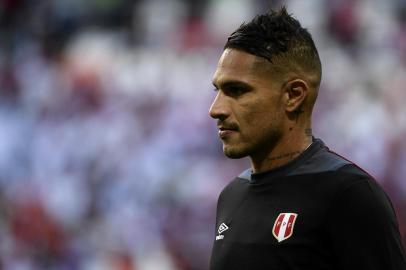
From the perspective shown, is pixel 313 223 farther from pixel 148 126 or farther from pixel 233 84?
pixel 148 126

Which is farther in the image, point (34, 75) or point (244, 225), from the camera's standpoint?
point (34, 75)

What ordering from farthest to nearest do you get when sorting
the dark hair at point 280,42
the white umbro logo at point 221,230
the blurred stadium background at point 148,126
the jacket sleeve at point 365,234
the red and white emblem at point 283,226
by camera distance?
the blurred stadium background at point 148,126 < the white umbro logo at point 221,230 < the dark hair at point 280,42 < the red and white emblem at point 283,226 < the jacket sleeve at point 365,234

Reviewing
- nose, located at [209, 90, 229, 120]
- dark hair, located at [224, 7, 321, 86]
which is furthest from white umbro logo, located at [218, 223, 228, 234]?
dark hair, located at [224, 7, 321, 86]

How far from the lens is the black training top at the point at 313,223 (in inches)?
76.3

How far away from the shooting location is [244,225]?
2.20m

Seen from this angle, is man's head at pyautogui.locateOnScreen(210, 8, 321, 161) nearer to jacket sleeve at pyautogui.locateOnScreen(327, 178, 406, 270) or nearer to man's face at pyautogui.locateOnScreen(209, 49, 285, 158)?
man's face at pyautogui.locateOnScreen(209, 49, 285, 158)

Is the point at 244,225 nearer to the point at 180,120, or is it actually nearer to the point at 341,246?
the point at 341,246

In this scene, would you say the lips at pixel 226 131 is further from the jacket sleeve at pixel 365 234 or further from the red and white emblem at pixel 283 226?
the jacket sleeve at pixel 365 234

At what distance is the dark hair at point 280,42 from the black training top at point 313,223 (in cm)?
22

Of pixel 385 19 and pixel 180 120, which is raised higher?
pixel 385 19

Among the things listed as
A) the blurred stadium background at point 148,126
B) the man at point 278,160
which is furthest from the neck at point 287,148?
the blurred stadium background at point 148,126

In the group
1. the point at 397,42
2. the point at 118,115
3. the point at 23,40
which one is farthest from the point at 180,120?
the point at 23,40

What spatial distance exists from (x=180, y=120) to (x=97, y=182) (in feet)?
2.76

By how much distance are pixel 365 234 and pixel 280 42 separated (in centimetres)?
54
